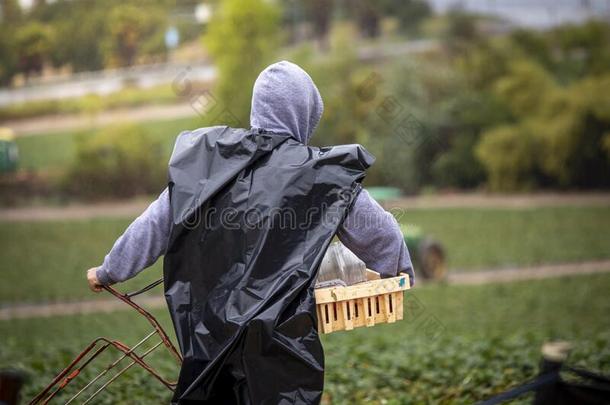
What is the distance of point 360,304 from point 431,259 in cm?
943

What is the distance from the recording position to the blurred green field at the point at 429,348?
16.2 feet

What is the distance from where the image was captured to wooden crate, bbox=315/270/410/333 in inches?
114

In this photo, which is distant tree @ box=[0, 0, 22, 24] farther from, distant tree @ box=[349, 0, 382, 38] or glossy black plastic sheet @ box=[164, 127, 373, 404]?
glossy black plastic sheet @ box=[164, 127, 373, 404]

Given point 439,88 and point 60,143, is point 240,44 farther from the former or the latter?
point 439,88

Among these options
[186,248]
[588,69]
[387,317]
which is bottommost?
[588,69]

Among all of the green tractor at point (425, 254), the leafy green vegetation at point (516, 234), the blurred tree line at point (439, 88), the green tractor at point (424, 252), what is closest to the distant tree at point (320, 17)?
the blurred tree line at point (439, 88)

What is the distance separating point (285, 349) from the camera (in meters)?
2.77

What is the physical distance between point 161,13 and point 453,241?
5.97m

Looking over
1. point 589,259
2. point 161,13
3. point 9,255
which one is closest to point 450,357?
point 589,259

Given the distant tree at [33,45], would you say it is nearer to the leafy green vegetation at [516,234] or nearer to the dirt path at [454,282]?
the dirt path at [454,282]

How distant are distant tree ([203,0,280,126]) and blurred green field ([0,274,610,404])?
5316 millimetres

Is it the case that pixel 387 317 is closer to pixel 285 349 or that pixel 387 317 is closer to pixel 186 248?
pixel 285 349

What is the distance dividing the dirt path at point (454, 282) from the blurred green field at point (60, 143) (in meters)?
3.82

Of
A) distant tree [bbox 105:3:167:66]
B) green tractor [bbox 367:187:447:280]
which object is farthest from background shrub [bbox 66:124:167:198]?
green tractor [bbox 367:187:447:280]
